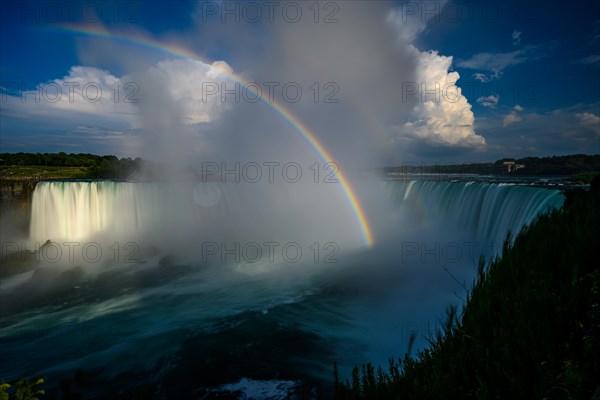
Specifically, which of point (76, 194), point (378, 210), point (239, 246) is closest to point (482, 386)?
point (239, 246)

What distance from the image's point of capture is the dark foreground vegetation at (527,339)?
2.12 m

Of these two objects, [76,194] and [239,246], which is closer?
[239,246]

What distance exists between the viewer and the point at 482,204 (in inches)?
739

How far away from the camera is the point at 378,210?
31391mm

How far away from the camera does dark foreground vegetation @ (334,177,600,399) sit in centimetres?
212

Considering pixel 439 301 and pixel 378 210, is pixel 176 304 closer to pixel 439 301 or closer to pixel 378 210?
pixel 439 301

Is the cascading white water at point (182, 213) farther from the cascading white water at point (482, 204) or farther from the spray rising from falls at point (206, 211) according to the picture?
the cascading white water at point (482, 204)

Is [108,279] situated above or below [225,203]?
below

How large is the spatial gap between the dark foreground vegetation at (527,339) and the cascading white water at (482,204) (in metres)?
5.34

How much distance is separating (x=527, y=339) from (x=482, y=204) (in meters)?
18.6

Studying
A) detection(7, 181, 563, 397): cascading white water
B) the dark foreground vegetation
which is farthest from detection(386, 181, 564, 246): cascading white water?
the dark foreground vegetation

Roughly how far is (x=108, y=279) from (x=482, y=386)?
19937 millimetres

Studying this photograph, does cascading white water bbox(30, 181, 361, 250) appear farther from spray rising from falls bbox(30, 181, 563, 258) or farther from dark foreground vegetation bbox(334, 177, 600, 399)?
dark foreground vegetation bbox(334, 177, 600, 399)

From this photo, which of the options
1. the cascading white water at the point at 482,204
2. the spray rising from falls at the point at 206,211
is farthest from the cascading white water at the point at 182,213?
the cascading white water at the point at 482,204
